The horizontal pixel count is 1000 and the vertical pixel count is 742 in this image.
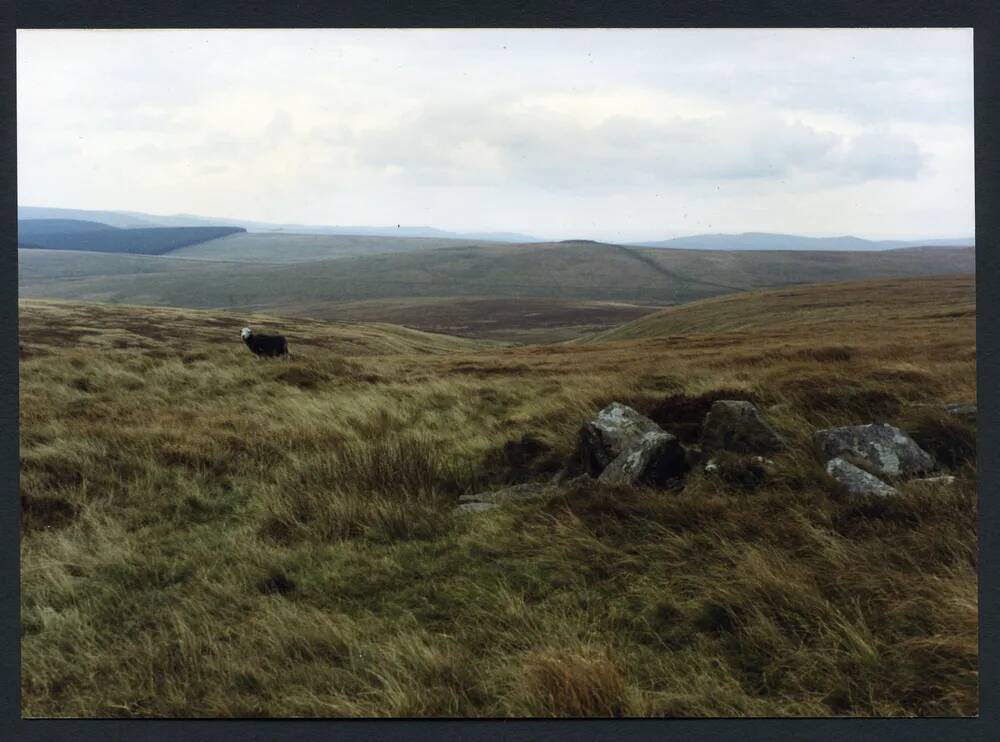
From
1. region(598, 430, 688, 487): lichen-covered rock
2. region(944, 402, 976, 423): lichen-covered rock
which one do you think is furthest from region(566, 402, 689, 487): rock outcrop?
region(944, 402, 976, 423): lichen-covered rock

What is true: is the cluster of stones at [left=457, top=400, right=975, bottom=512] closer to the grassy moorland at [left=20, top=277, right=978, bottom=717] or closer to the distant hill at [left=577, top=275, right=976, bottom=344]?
the grassy moorland at [left=20, top=277, right=978, bottom=717]

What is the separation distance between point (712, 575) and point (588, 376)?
656cm

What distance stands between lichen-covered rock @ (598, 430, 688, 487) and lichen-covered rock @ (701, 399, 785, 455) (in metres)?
0.49

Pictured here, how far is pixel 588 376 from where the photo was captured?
1095 centimetres

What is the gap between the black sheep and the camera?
50.1ft

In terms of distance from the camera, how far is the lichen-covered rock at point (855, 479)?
5.10 m

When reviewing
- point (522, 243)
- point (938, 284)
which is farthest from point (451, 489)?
point (522, 243)

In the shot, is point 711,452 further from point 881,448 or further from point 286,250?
point 286,250

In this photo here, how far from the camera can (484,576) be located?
189 inches

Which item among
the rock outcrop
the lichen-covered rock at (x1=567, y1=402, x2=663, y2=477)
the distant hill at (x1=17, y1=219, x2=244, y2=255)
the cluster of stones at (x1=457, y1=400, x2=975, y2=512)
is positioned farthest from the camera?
the distant hill at (x1=17, y1=219, x2=244, y2=255)

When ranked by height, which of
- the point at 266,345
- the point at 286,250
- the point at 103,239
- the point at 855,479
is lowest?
the point at 855,479

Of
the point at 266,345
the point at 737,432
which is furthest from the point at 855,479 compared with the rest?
the point at 266,345

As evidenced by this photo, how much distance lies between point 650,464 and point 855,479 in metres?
1.55

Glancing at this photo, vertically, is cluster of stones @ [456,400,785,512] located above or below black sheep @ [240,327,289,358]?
below
